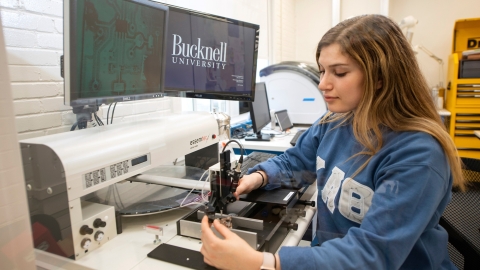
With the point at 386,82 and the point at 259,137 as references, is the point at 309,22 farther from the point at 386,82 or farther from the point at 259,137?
the point at 386,82

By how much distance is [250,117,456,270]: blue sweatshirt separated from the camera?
68 cm

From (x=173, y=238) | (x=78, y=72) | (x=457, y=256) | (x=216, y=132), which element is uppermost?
(x=78, y=72)

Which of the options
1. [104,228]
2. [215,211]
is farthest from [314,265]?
Result: [104,228]

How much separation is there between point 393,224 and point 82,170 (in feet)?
2.37

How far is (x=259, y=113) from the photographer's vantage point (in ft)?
7.70

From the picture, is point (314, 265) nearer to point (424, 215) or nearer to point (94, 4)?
point (424, 215)

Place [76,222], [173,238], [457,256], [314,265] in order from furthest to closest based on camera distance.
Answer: [457,256] < [173,238] < [76,222] < [314,265]

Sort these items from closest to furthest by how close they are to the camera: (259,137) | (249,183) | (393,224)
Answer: (393,224), (249,183), (259,137)

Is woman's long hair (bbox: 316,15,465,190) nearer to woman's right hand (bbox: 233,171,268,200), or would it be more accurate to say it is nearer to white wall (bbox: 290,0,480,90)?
woman's right hand (bbox: 233,171,268,200)

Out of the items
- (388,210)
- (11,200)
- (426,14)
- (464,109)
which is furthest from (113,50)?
(426,14)

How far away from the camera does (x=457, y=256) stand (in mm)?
1053

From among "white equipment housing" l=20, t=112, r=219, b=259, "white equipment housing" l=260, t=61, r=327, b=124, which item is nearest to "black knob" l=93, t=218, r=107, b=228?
"white equipment housing" l=20, t=112, r=219, b=259

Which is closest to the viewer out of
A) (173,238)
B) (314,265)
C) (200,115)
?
(314,265)

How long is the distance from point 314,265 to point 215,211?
345mm
